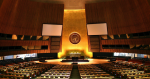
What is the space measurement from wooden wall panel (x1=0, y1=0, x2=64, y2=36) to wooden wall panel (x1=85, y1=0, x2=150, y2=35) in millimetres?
6078

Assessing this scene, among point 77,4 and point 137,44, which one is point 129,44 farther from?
point 77,4

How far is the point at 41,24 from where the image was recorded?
18.2m

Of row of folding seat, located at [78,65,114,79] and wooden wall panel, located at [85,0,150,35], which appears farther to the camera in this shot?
wooden wall panel, located at [85,0,150,35]

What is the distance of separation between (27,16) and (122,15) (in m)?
14.5

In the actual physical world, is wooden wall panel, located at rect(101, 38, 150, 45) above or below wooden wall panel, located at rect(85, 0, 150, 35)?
below

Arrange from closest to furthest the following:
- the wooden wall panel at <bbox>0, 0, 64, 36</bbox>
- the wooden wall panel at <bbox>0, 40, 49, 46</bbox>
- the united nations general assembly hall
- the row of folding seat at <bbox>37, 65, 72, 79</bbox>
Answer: the row of folding seat at <bbox>37, 65, 72, 79</bbox>
the wooden wall panel at <bbox>0, 0, 64, 36</bbox>
the united nations general assembly hall
the wooden wall panel at <bbox>0, 40, 49, 46</bbox>

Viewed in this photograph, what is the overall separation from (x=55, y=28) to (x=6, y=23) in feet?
23.9

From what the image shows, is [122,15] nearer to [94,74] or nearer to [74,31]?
[74,31]

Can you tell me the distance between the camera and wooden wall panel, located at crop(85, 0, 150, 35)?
44.2ft

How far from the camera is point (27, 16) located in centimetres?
1664

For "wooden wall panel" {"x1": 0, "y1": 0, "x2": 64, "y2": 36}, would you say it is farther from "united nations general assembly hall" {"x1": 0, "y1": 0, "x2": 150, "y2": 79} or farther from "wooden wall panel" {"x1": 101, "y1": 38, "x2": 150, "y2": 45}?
"wooden wall panel" {"x1": 101, "y1": 38, "x2": 150, "y2": 45}

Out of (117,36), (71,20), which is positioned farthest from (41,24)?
(117,36)

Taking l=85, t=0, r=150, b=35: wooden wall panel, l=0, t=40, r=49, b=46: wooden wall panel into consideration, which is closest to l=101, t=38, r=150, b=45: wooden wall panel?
l=85, t=0, r=150, b=35: wooden wall panel

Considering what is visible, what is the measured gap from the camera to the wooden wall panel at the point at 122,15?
13463 mm
